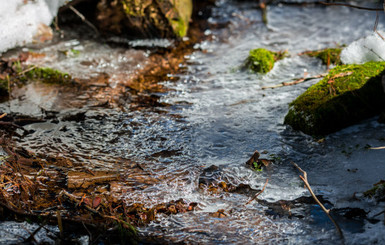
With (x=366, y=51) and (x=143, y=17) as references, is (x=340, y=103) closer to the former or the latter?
(x=366, y=51)

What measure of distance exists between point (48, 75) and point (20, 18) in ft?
3.65

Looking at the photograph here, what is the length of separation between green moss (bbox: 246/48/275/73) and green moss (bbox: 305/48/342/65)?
93 cm

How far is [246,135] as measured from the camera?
15.0 ft

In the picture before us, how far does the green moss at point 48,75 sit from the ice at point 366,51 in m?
4.91

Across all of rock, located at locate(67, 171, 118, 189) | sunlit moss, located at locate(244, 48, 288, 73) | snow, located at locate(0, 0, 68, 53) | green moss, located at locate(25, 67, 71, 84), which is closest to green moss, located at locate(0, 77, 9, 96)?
green moss, located at locate(25, 67, 71, 84)

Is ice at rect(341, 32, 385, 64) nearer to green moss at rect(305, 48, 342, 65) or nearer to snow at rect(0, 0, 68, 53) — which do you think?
green moss at rect(305, 48, 342, 65)

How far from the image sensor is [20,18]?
6.06 metres

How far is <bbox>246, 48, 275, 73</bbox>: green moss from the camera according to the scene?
6266 mm

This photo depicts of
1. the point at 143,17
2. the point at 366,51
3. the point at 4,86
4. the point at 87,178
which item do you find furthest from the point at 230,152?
the point at 143,17

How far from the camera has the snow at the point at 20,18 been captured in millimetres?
5848

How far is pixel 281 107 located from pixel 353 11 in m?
6.01

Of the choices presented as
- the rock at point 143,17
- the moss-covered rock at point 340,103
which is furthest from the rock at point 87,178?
the rock at point 143,17

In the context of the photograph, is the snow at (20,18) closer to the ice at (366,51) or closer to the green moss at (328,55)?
the green moss at (328,55)

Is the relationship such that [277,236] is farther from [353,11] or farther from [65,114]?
→ [353,11]
